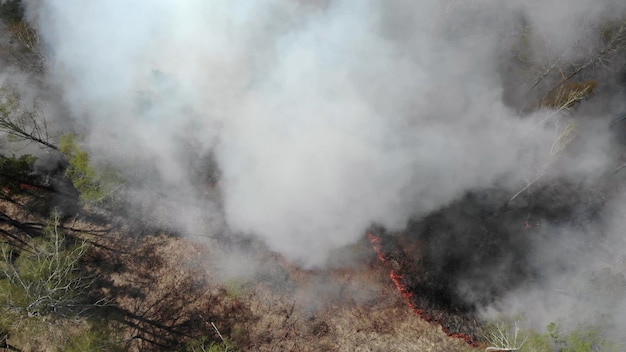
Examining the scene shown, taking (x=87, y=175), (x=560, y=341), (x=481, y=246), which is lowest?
(x=560, y=341)

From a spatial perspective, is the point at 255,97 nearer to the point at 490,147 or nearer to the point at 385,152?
the point at 385,152

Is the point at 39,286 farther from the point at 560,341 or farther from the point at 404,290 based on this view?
the point at 560,341

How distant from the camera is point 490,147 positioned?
13.7 meters

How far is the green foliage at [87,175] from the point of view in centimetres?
1241

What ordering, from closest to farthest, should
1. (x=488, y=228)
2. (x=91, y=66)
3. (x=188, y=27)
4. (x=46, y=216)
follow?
(x=188, y=27), (x=91, y=66), (x=488, y=228), (x=46, y=216)

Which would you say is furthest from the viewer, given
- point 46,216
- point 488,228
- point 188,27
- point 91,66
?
point 46,216

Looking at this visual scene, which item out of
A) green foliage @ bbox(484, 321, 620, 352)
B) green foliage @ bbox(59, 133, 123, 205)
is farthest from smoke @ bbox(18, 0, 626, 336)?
green foliage @ bbox(484, 321, 620, 352)

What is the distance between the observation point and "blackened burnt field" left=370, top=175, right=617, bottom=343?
11877 millimetres

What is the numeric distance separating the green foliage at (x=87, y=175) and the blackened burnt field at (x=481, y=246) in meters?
9.26

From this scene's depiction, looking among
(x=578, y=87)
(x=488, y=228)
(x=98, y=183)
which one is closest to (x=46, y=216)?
(x=98, y=183)

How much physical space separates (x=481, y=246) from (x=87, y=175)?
45.0ft

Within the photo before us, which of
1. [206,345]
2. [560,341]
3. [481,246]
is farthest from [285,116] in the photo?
[560,341]

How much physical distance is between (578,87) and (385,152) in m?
9.05

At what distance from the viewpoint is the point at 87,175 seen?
1253 cm
